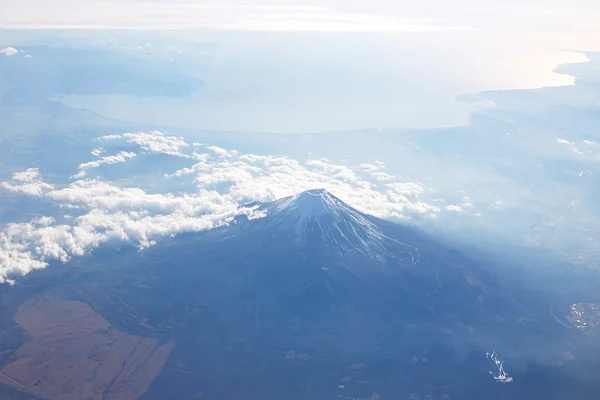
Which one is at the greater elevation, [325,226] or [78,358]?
[325,226]

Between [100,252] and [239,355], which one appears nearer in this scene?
[239,355]

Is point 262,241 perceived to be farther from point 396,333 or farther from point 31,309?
point 31,309

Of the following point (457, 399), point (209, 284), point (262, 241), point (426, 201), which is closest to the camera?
point (457, 399)

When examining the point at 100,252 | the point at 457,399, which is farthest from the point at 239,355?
the point at 100,252

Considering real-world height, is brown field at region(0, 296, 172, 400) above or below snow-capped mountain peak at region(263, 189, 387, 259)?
below

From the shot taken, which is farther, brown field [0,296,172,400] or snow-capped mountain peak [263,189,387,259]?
snow-capped mountain peak [263,189,387,259]

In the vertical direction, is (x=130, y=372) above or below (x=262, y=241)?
below

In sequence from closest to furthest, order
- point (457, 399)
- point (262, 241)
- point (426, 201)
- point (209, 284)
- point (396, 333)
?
point (457, 399) → point (396, 333) → point (209, 284) → point (262, 241) → point (426, 201)

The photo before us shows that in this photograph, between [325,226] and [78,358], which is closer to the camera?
[78,358]
